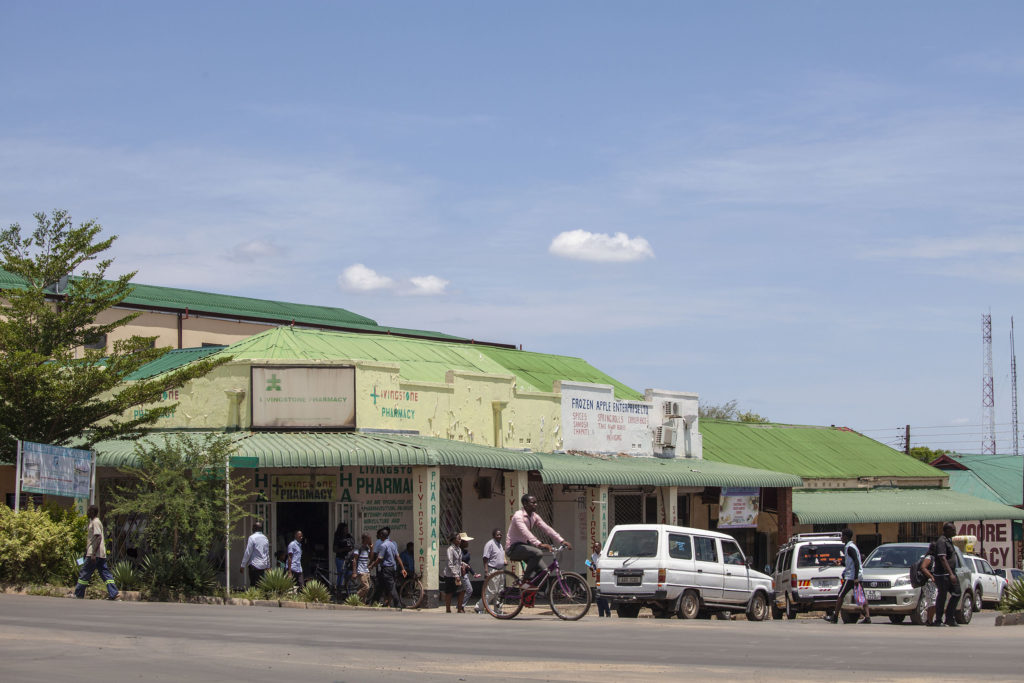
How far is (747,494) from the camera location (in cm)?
3722

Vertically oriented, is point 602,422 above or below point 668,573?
above

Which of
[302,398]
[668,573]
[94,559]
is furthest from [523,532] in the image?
[302,398]

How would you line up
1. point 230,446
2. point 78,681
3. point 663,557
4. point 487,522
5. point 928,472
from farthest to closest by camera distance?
point 928,472, point 487,522, point 230,446, point 663,557, point 78,681

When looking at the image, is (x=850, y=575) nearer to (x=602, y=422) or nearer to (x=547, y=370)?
(x=602, y=422)

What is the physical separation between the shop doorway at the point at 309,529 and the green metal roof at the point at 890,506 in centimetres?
1724

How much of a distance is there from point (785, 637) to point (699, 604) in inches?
253

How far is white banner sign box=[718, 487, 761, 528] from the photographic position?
3638 centimetres

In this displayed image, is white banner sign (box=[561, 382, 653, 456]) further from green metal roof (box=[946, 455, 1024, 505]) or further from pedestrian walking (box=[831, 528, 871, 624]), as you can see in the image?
green metal roof (box=[946, 455, 1024, 505])

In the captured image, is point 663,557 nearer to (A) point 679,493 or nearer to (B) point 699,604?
(B) point 699,604

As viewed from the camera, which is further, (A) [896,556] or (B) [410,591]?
(B) [410,591]

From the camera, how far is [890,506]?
1657 inches

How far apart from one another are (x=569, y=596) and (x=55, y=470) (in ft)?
32.2

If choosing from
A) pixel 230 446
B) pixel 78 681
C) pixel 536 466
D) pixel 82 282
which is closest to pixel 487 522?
pixel 536 466

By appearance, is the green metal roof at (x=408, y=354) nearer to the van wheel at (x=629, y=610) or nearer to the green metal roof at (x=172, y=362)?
the green metal roof at (x=172, y=362)
